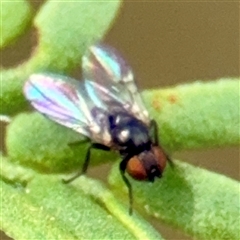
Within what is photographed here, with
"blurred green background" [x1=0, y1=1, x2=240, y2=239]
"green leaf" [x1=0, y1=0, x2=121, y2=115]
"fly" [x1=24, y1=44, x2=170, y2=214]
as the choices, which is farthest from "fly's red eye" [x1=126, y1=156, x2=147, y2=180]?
"blurred green background" [x1=0, y1=1, x2=240, y2=239]

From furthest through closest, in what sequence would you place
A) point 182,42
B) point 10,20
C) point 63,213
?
point 182,42 → point 10,20 → point 63,213

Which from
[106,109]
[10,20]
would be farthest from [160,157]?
[10,20]

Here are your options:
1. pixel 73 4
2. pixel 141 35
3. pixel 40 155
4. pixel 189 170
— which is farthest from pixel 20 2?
pixel 141 35

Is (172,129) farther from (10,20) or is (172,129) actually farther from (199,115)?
(10,20)

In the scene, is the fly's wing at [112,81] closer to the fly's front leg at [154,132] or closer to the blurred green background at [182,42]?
the fly's front leg at [154,132]

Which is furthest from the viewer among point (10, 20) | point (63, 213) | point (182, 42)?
point (182, 42)

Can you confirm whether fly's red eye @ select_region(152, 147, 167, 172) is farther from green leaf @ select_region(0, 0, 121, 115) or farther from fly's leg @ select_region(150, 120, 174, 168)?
green leaf @ select_region(0, 0, 121, 115)

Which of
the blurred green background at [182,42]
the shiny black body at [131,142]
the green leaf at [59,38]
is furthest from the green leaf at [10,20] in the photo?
the blurred green background at [182,42]
